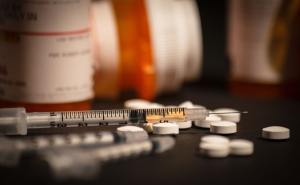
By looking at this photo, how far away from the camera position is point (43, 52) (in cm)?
80

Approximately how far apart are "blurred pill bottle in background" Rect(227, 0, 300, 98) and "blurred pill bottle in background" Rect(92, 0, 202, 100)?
10 centimetres

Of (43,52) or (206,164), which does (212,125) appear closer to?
(206,164)

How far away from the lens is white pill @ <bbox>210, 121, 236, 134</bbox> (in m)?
0.76

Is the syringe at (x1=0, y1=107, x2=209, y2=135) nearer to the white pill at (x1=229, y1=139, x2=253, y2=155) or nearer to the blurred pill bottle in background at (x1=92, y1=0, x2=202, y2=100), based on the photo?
the white pill at (x1=229, y1=139, x2=253, y2=155)

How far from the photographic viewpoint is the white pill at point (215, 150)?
0.66 m

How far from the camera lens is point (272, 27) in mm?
1023

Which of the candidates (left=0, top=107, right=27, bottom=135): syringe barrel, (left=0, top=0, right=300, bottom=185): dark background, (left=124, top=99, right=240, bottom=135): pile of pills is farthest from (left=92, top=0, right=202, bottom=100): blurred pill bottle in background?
(left=0, top=107, right=27, bottom=135): syringe barrel

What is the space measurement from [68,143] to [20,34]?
225mm

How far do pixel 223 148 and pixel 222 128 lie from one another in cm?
10

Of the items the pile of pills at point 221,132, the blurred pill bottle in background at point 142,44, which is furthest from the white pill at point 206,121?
the blurred pill bottle in background at point 142,44

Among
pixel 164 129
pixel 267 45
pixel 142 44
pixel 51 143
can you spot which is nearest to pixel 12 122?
pixel 51 143

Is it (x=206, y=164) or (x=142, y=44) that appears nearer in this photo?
(x=206, y=164)

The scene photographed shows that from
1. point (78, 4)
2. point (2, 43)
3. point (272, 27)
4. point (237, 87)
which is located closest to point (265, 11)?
point (272, 27)

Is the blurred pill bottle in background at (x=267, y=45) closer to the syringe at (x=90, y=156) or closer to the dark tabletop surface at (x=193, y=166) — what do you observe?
the dark tabletop surface at (x=193, y=166)
